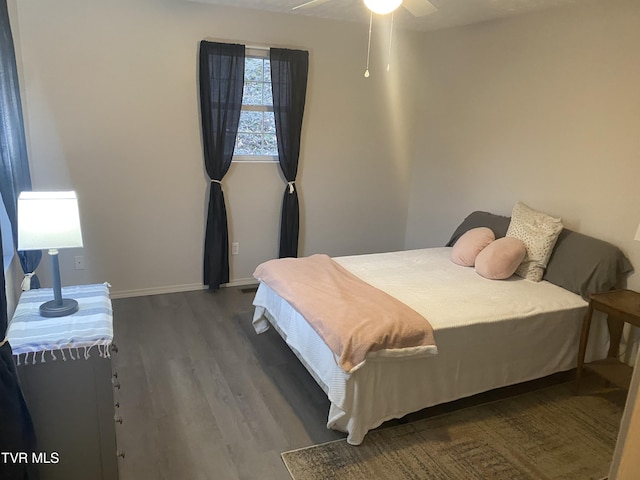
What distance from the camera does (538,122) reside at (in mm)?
3615

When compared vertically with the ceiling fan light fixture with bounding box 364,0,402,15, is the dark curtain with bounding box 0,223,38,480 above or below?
below

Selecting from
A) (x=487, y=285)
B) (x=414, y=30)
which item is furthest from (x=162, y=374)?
(x=414, y=30)

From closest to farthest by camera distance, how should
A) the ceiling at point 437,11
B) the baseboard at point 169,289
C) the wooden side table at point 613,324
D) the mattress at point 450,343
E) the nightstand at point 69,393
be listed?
1. the nightstand at point 69,393
2. the mattress at point 450,343
3. the wooden side table at point 613,324
4. the ceiling at point 437,11
5. the baseboard at point 169,289

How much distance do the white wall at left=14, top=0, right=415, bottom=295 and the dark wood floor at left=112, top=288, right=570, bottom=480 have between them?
0.69 metres

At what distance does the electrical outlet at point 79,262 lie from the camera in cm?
383

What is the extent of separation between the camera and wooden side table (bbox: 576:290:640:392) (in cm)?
265

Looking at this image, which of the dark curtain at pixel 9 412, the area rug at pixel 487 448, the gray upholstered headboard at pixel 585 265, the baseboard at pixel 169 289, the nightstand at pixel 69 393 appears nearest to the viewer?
the dark curtain at pixel 9 412

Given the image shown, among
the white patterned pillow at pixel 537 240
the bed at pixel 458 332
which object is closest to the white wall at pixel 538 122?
the white patterned pillow at pixel 537 240

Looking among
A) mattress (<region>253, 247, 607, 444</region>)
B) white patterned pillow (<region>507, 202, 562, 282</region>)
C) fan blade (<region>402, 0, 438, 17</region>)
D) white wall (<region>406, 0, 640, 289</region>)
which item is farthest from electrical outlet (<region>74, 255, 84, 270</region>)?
white patterned pillow (<region>507, 202, 562, 282</region>)

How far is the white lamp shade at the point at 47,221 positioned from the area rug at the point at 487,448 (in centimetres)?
144

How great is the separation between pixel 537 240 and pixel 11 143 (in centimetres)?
333

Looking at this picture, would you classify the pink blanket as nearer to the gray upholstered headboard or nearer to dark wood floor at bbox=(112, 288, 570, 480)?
dark wood floor at bbox=(112, 288, 570, 480)

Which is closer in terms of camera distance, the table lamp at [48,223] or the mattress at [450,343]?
the table lamp at [48,223]

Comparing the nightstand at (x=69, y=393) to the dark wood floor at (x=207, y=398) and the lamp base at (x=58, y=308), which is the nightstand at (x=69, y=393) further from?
the dark wood floor at (x=207, y=398)
